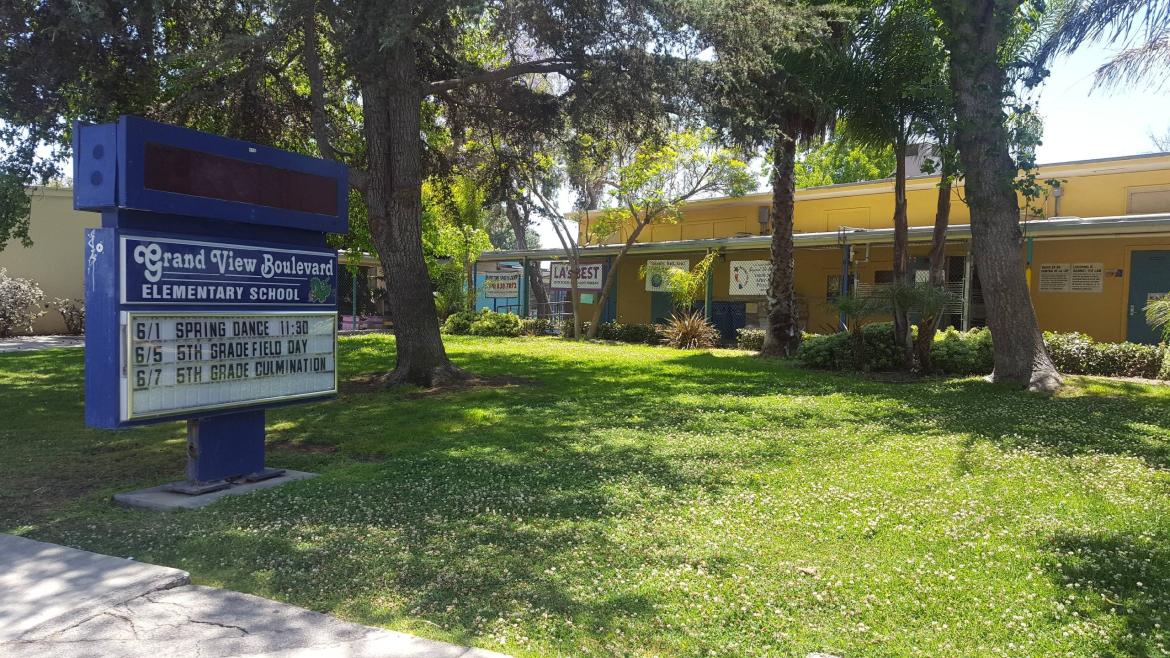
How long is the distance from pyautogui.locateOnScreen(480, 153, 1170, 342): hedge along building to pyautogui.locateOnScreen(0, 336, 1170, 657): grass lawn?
7.04 metres

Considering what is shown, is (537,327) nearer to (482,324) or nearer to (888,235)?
(482,324)

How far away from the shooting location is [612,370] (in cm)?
1627

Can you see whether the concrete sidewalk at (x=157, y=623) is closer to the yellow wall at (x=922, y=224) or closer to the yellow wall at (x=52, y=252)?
the yellow wall at (x=922, y=224)

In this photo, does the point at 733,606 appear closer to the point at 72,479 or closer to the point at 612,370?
the point at 72,479

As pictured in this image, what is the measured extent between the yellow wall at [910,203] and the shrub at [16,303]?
1693 cm

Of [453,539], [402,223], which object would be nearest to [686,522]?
[453,539]

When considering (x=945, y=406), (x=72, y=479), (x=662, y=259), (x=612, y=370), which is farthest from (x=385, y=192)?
(x=662, y=259)

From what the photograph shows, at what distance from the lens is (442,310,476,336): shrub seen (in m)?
28.4

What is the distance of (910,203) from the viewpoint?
21.5 m

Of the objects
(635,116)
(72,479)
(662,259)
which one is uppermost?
(635,116)

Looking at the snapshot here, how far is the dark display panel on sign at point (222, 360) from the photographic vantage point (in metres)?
6.07

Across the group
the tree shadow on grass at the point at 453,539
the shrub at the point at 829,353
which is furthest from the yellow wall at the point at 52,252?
the tree shadow on grass at the point at 453,539

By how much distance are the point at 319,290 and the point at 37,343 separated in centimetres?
1910

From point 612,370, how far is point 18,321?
60.0 feet
